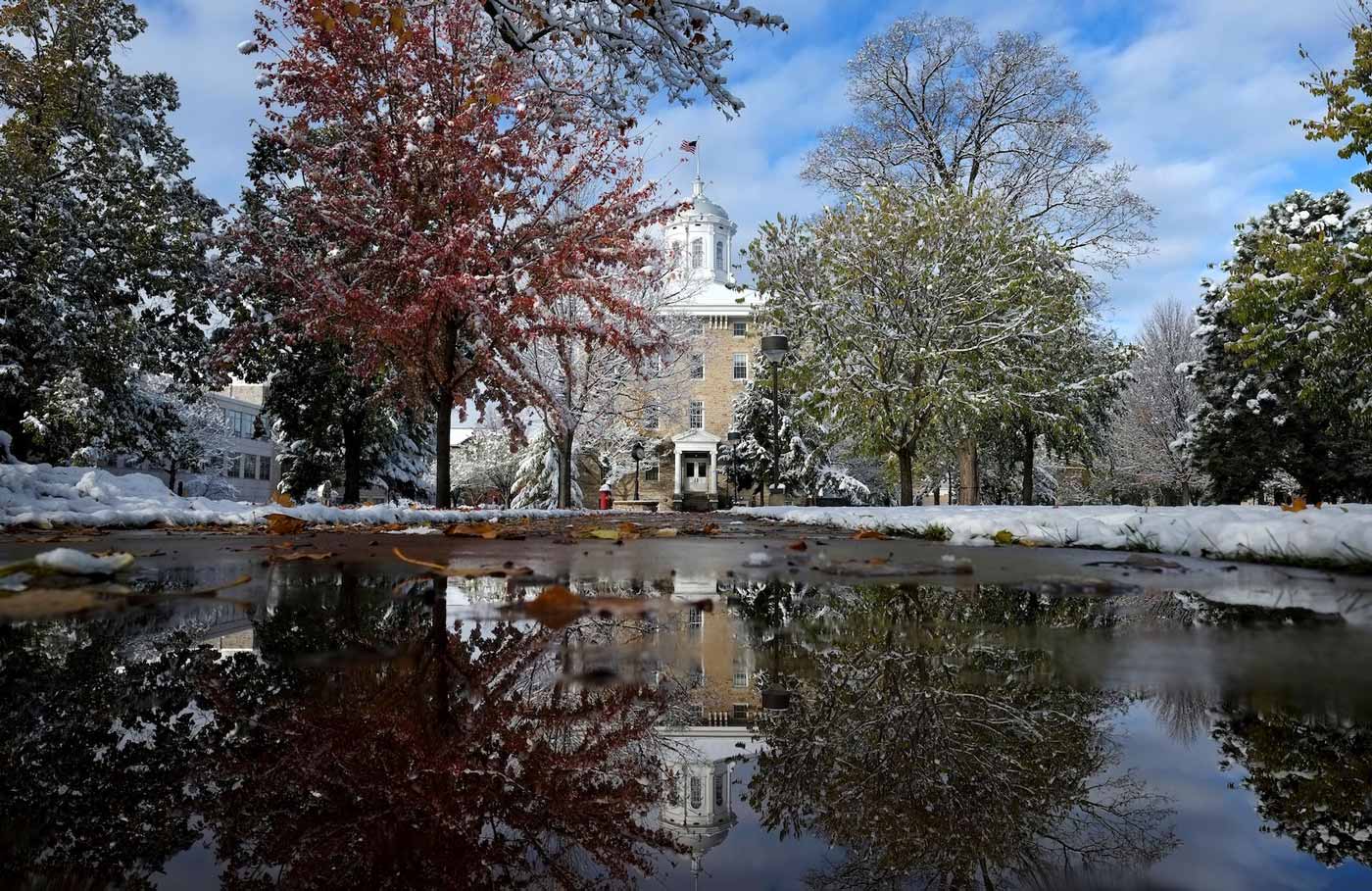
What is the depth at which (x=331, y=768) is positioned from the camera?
0.95m

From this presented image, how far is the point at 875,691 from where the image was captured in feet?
4.33

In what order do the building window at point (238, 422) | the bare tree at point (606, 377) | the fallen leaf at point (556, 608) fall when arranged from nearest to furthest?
the fallen leaf at point (556, 608), the bare tree at point (606, 377), the building window at point (238, 422)

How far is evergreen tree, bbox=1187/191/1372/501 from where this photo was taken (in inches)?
546

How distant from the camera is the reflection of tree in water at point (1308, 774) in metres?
0.78

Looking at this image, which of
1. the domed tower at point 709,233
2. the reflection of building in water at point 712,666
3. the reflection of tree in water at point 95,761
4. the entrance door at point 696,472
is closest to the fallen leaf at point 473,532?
the reflection of building in water at point 712,666

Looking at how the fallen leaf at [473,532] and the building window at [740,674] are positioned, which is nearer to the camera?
the building window at [740,674]

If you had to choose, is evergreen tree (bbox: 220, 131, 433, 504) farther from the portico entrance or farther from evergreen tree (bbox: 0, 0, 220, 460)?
the portico entrance

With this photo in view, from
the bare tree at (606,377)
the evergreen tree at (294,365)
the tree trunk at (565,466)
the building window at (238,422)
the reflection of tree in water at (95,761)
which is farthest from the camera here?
the building window at (238,422)

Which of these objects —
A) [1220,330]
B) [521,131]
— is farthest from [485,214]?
[1220,330]

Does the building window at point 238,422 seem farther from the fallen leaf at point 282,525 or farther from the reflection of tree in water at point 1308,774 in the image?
the reflection of tree in water at point 1308,774

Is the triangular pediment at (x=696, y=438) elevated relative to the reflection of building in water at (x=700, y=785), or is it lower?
elevated

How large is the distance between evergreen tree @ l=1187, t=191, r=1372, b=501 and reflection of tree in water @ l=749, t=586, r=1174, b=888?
51.4 feet

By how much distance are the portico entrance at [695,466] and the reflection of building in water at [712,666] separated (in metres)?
41.0

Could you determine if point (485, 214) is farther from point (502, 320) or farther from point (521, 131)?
point (502, 320)
